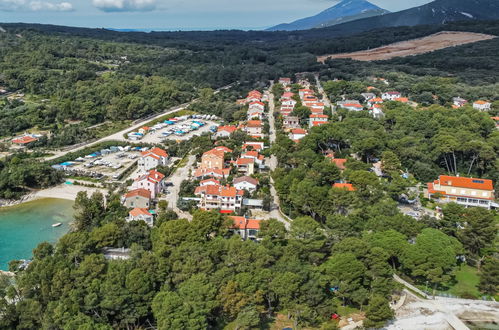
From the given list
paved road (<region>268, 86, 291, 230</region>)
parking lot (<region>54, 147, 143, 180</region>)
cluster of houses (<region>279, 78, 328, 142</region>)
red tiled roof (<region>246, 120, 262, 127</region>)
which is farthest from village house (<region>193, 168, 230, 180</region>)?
red tiled roof (<region>246, 120, 262, 127</region>)

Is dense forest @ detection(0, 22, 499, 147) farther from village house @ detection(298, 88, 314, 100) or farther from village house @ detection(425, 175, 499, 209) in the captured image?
village house @ detection(425, 175, 499, 209)

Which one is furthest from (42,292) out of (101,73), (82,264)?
(101,73)

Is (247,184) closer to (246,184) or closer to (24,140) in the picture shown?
(246,184)

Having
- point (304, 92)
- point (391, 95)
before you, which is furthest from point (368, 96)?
point (304, 92)

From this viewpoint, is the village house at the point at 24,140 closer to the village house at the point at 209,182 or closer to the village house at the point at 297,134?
the village house at the point at 209,182

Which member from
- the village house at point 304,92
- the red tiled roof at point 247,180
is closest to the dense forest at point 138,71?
the village house at point 304,92

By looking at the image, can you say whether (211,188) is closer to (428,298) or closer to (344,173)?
(344,173)
